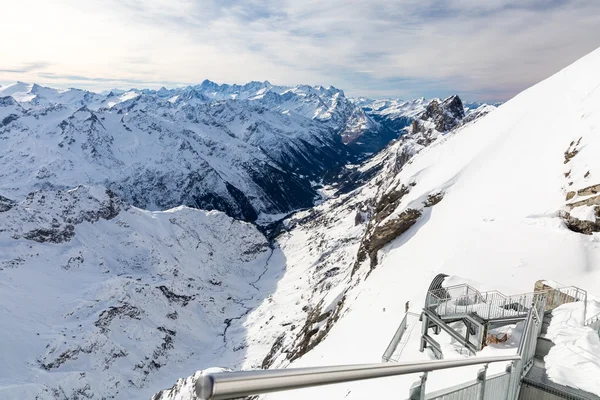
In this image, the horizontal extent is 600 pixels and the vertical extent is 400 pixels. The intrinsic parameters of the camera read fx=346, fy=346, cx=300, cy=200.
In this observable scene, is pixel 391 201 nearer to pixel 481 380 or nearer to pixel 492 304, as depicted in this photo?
pixel 492 304

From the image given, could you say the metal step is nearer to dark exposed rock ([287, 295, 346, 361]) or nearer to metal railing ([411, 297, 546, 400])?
metal railing ([411, 297, 546, 400])

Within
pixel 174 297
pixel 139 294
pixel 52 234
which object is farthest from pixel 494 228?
pixel 52 234

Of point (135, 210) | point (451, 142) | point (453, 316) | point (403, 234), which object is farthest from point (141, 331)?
point (453, 316)

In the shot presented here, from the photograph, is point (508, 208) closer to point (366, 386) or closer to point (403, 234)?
point (403, 234)

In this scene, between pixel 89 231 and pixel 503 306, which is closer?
pixel 503 306

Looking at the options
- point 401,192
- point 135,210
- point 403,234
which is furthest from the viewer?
point 135,210

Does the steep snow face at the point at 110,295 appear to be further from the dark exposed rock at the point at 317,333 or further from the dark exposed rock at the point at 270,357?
the dark exposed rock at the point at 317,333
